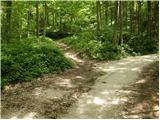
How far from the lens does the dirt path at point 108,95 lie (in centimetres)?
1062

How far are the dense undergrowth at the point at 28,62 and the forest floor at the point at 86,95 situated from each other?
464 mm

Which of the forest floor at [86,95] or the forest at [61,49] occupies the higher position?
the forest at [61,49]

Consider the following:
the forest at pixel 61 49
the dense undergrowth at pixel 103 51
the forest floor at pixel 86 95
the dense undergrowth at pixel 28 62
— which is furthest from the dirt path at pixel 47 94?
the dense undergrowth at pixel 103 51

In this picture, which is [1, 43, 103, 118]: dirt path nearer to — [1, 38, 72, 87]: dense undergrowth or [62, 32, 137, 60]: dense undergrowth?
[1, 38, 72, 87]: dense undergrowth

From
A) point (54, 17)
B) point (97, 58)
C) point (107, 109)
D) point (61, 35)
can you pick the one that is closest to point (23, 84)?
point (107, 109)

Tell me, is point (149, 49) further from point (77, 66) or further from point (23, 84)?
point (23, 84)

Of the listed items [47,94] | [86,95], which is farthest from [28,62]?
[86,95]

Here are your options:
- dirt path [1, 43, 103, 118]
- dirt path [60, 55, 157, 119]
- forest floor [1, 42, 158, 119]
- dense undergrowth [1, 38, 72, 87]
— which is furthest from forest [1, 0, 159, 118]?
dirt path [60, 55, 157, 119]

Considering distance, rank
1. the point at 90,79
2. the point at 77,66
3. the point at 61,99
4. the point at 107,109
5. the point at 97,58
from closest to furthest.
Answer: the point at 107,109 → the point at 61,99 → the point at 90,79 → the point at 77,66 → the point at 97,58

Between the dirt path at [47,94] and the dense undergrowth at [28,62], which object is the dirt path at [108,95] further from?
the dense undergrowth at [28,62]

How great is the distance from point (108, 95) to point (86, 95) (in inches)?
36.7

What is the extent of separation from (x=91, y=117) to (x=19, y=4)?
15.8 m

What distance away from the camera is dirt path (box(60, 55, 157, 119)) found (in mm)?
10617

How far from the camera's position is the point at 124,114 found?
10461 mm
